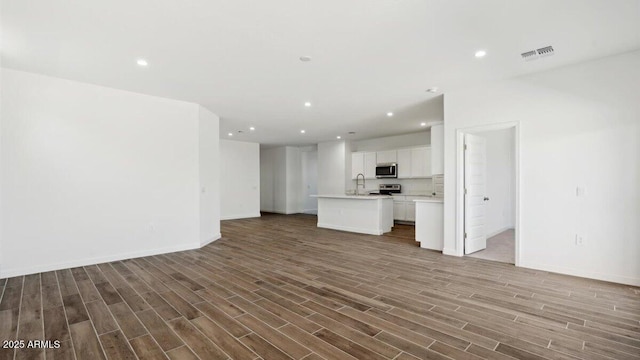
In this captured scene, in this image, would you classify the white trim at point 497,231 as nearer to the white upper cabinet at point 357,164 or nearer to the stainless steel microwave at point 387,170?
the stainless steel microwave at point 387,170

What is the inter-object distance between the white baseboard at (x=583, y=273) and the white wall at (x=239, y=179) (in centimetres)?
805

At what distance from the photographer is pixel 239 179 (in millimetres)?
9789

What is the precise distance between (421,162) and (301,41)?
601 cm

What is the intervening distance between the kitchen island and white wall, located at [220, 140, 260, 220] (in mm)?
3311

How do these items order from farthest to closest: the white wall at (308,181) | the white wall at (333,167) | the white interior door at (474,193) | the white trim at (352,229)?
1. the white wall at (308,181)
2. the white wall at (333,167)
3. the white trim at (352,229)
4. the white interior door at (474,193)

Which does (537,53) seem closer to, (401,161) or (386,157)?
(401,161)

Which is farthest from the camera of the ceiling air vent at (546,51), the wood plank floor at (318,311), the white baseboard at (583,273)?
the white baseboard at (583,273)

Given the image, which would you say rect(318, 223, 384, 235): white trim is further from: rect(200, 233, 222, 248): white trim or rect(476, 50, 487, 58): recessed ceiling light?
rect(476, 50, 487, 58): recessed ceiling light

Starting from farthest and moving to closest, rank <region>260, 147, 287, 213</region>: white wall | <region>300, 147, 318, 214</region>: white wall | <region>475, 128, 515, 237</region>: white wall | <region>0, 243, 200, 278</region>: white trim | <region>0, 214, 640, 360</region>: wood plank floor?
<region>300, 147, 318, 214</region>: white wall < <region>260, 147, 287, 213</region>: white wall < <region>475, 128, 515, 237</region>: white wall < <region>0, 243, 200, 278</region>: white trim < <region>0, 214, 640, 360</region>: wood plank floor

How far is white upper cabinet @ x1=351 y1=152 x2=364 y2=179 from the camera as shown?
9562 millimetres

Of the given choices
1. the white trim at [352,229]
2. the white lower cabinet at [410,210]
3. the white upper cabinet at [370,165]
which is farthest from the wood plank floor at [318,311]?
the white upper cabinet at [370,165]

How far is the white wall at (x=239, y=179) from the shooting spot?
946 cm

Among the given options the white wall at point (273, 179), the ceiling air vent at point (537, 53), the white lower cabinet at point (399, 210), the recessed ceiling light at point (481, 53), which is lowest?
the white lower cabinet at point (399, 210)

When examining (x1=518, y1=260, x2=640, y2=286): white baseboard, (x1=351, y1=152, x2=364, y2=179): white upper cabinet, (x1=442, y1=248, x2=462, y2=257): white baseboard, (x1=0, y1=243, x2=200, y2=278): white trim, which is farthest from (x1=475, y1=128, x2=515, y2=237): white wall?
(x1=0, y1=243, x2=200, y2=278): white trim
